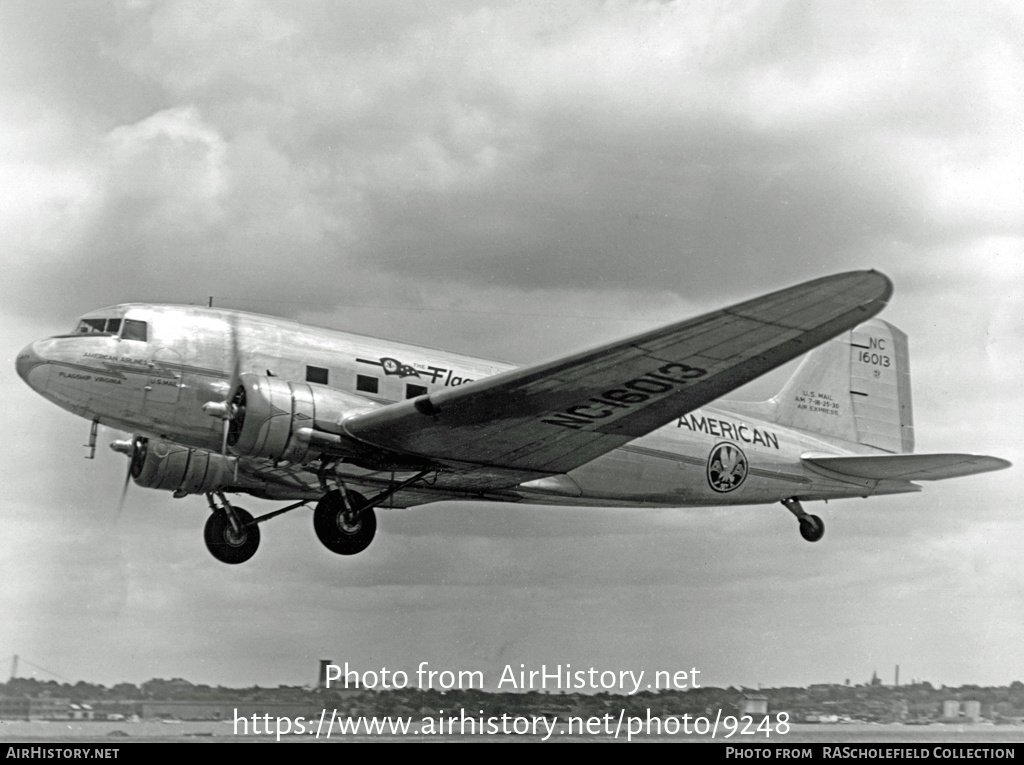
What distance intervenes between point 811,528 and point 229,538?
286 inches

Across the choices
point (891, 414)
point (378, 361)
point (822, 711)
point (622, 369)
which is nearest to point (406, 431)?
point (378, 361)

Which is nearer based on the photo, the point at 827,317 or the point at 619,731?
the point at 827,317

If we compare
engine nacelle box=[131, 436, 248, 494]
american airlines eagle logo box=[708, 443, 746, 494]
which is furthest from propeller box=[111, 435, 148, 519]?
american airlines eagle logo box=[708, 443, 746, 494]

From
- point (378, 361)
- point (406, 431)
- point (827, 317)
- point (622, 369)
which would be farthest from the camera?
point (378, 361)

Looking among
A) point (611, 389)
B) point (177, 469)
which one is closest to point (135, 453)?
point (177, 469)

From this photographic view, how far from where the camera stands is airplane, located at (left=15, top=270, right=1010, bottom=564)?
10.7 m

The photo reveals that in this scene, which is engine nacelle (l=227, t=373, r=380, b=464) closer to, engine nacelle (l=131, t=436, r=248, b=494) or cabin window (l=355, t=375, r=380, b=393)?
cabin window (l=355, t=375, r=380, b=393)

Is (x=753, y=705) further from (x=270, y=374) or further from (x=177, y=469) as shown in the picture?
(x=177, y=469)

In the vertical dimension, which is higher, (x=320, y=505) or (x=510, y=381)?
(x=510, y=381)

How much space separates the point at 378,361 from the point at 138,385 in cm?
249

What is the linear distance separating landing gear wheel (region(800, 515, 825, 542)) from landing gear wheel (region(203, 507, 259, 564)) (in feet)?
22.5

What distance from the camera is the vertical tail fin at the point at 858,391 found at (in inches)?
631

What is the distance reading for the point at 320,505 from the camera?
40.8ft
